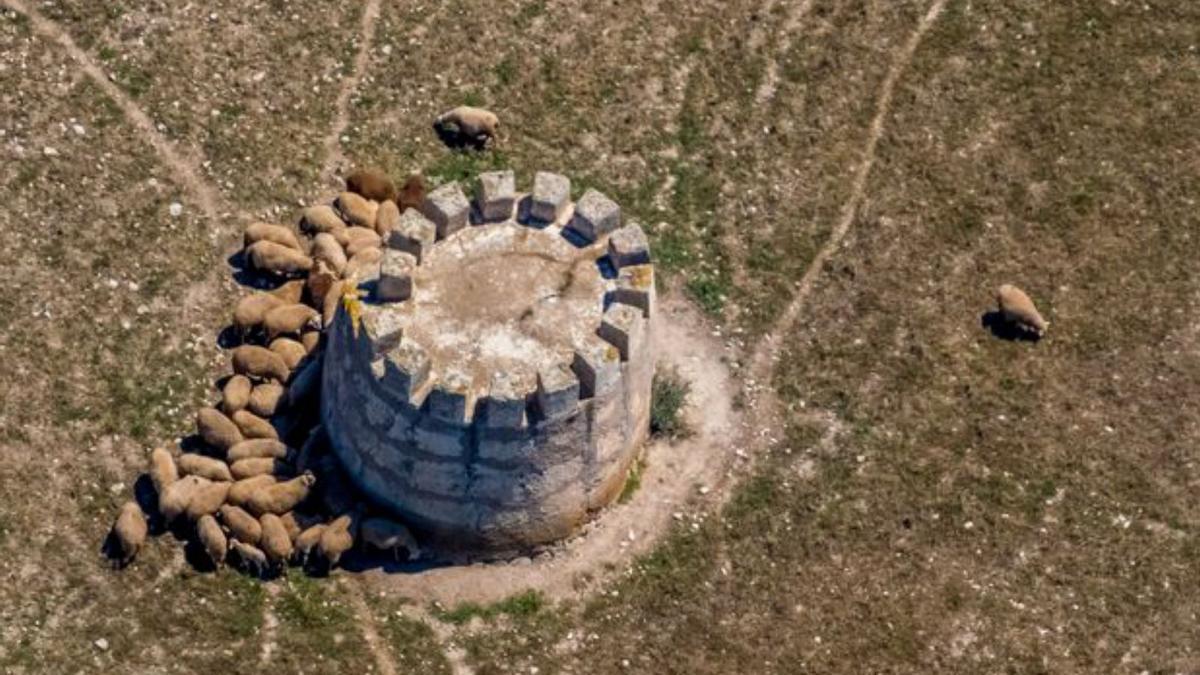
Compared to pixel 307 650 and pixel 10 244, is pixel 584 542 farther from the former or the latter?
pixel 10 244

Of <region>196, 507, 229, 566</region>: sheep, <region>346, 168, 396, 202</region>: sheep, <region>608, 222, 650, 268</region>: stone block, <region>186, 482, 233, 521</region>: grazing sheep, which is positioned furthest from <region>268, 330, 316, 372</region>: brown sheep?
<region>608, 222, 650, 268</region>: stone block

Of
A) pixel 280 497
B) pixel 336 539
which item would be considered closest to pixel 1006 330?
pixel 336 539

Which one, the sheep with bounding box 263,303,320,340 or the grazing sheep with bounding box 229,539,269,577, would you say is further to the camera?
the sheep with bounding box 263,303,320,340

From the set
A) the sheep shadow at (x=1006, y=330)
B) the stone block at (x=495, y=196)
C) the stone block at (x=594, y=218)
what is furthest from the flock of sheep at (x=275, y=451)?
the sheep shadow at (x=1006, y=330)

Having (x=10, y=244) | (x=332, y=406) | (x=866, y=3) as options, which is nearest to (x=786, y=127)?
(x=866, y=3)

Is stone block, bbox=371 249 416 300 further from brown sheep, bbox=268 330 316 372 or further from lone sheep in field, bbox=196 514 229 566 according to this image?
lone sheep in field, bbox=196 514 229 566

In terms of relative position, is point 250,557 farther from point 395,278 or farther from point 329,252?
point 329,252
